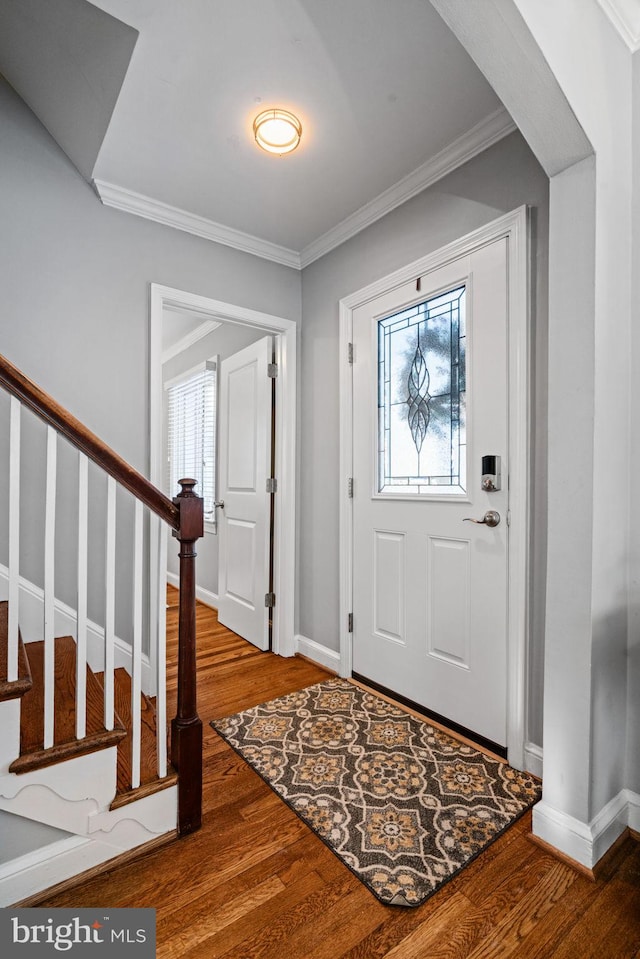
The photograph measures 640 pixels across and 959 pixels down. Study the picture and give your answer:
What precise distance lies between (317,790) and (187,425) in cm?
362

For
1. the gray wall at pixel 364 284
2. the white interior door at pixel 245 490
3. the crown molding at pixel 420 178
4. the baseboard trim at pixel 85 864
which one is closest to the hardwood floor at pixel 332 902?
the baseboard trim at pixel 85 864

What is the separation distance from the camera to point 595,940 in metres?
1.16

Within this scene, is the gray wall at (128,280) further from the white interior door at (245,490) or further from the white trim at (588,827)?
the white interior door at (245,490)

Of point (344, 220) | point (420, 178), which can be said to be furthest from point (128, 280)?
point (420, 178)

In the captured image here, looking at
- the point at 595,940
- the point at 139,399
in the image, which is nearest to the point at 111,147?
the point at 139,399

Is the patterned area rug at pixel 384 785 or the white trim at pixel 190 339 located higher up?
the white trim at pixel 190 339

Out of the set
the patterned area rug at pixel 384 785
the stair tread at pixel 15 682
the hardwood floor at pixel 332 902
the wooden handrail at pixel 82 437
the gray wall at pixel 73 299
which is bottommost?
the hardwood floor at pixel 332 902

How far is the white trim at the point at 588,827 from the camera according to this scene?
1.37 meters

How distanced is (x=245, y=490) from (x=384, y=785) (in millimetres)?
2086

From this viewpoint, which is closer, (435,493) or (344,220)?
(435,493)

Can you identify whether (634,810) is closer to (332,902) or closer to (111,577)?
(332,902)

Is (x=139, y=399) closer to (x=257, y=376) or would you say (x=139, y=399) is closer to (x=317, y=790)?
(x=257, y=376)

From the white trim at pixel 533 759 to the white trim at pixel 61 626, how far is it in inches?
68.5

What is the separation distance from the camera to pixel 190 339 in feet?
15.0
